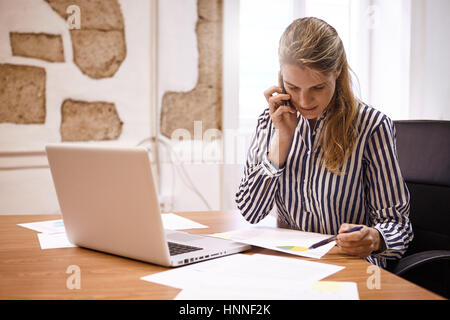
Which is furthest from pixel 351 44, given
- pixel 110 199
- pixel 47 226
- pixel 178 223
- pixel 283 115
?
pixel 110 199

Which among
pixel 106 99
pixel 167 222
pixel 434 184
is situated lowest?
pixel 167 222

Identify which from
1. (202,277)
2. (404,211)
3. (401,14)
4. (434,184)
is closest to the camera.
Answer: (202,277)

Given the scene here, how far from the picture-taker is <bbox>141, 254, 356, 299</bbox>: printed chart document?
27.4 inches

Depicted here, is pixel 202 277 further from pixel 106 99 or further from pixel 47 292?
pixel 106 99

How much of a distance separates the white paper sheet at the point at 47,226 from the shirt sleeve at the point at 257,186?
0.53 m

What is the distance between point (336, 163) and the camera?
4.12 feet

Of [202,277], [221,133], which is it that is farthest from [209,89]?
[202,277]

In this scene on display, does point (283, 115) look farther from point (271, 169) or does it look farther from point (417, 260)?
point (417, 260)

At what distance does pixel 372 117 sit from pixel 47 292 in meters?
0.95

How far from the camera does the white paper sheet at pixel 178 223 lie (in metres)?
1.27

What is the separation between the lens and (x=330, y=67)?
1208 mm

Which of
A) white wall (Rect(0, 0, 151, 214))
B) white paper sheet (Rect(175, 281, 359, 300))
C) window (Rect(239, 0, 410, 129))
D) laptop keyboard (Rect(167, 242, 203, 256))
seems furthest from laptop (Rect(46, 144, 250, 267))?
window (Rect(239, 0, 410, 129))

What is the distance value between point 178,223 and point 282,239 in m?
0.39
